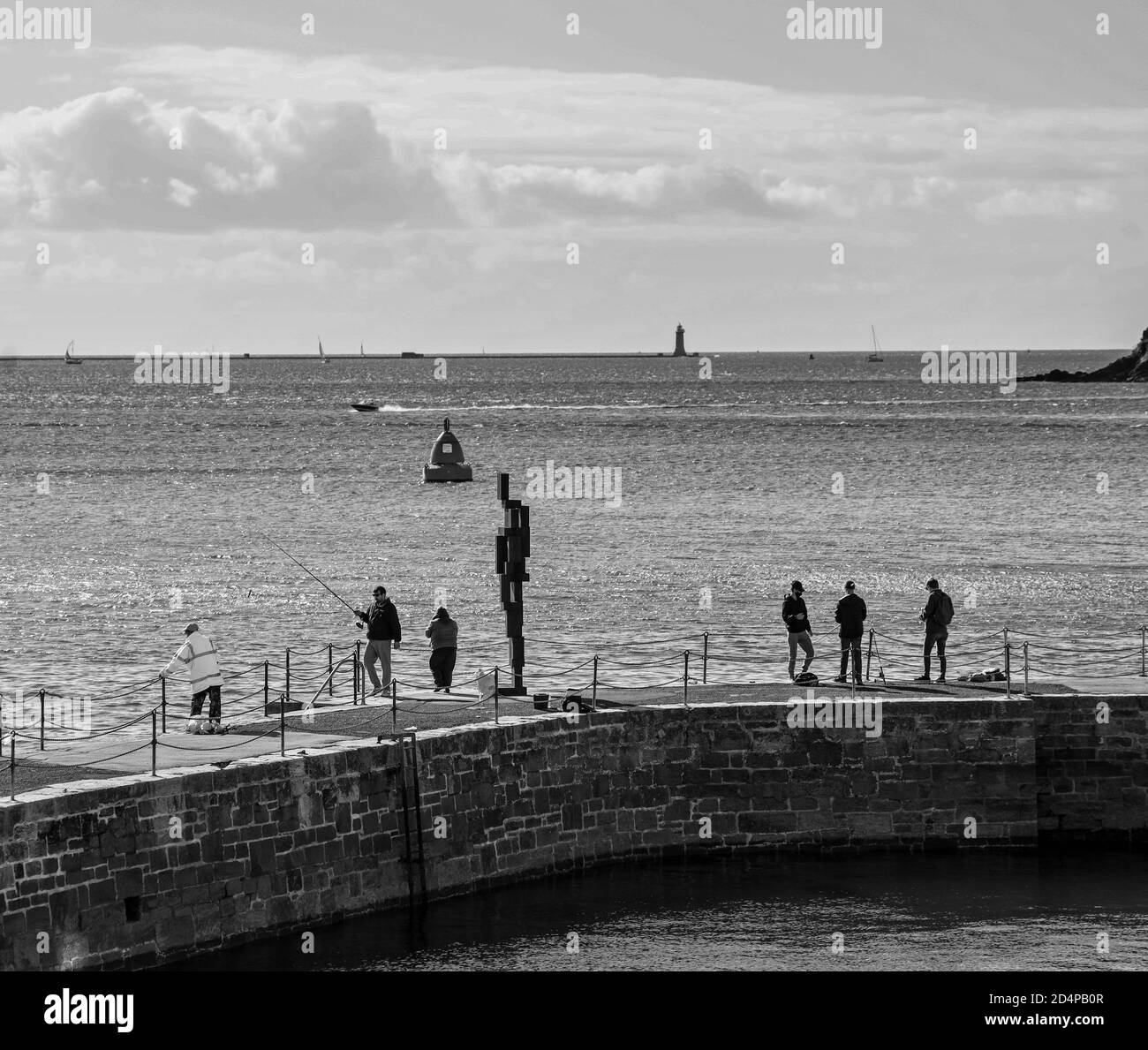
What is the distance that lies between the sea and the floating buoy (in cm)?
326

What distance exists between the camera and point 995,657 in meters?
32.3

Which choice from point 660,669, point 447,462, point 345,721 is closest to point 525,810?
point 345,721

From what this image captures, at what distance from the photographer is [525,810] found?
19672 mm

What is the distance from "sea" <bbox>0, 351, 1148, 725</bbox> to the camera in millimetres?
33844

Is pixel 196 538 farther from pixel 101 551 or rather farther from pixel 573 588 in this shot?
pixel 573 588

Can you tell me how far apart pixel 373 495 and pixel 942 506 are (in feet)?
71.3

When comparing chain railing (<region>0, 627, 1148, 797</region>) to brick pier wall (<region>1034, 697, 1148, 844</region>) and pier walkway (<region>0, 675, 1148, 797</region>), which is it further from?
brick pier wall (<region>1034, 697, 1148, 844</region>)

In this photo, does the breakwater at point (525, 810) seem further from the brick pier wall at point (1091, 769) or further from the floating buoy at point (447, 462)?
the floating buoy at point (447, 462)

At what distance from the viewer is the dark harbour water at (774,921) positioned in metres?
17.3

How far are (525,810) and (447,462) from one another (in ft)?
32.0

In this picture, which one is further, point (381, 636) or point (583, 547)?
point (583, 547)

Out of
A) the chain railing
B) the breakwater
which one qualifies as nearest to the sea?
the chain railing

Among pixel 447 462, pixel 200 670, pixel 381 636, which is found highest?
pixel 447 462

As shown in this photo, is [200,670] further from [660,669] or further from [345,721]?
[660,669]
